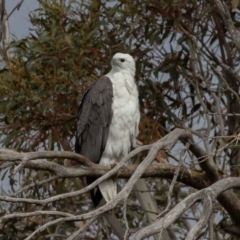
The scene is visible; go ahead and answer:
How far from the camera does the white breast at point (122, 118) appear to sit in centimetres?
594

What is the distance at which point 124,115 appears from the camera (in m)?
5.93

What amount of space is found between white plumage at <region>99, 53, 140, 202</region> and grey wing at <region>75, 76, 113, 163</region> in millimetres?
33

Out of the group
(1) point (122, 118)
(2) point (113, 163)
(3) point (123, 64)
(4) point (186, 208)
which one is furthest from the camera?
(3) point (123, 64)

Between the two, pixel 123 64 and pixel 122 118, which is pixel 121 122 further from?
pixel 123 64

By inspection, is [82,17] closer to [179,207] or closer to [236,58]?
[236,58]

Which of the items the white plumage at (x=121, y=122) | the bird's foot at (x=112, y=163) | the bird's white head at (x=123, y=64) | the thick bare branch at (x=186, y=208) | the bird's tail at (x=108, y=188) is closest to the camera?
the thick bare branch at (x=186, y=208)

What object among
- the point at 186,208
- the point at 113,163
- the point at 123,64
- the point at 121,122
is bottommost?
the point at 186,208

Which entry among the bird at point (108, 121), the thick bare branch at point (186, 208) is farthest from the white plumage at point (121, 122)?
the thick bare branch at point (186, 208)

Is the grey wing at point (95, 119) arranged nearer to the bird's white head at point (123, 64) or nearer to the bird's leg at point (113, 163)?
the bird's leg at point (113, 163)

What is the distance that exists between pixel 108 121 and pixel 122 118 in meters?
0.09

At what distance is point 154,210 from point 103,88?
1.60 m

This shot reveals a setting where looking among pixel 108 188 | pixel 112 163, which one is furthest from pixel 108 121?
pixel 108 188

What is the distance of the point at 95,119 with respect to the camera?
Result: 6.02 metres

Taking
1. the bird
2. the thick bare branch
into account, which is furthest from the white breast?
the thick bare branch
